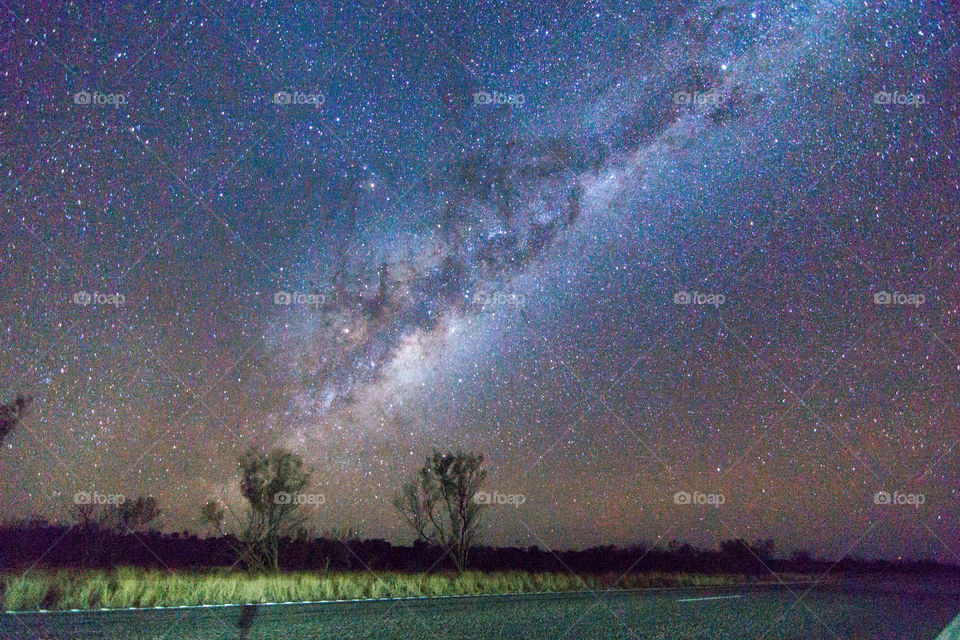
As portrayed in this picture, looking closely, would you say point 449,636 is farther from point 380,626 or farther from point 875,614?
point 875,614

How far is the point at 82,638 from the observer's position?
7520mm

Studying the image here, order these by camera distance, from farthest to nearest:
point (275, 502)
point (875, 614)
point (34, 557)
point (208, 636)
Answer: point (275, 502) → point (34, 557) → point (875, 614) → point (208, 636)

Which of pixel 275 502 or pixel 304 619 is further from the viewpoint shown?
pixel 275 502

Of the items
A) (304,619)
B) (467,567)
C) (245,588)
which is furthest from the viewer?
(467,567)

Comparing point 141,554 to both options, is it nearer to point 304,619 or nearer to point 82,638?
point 304,619

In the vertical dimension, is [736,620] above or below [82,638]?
below

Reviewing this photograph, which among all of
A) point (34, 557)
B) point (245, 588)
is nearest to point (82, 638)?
point (245, 588)

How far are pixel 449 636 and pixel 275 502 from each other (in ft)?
48.3

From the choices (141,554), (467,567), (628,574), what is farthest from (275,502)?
(628,574)

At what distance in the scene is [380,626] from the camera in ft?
30.8

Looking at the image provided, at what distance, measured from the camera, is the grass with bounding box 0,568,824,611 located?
11.7 m

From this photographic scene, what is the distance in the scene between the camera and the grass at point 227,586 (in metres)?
11.7

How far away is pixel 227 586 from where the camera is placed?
14.4 metres

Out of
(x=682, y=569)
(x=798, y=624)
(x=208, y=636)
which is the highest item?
(x=208, y=636)
